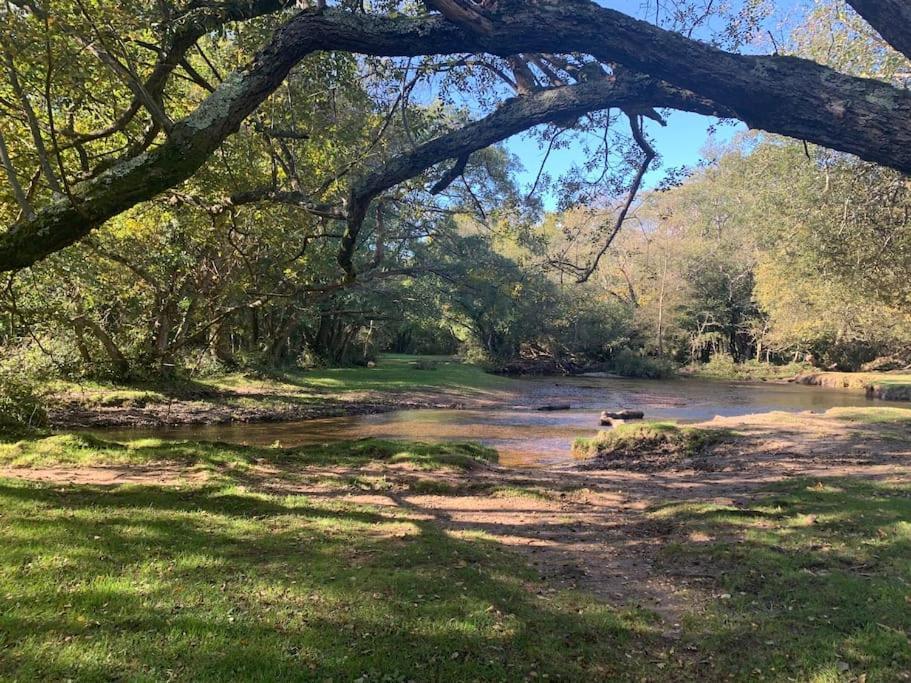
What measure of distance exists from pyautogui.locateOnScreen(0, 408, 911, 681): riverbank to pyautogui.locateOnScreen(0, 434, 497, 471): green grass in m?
0.28

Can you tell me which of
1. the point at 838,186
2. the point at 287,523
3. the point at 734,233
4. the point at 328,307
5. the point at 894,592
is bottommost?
the point at 287,523

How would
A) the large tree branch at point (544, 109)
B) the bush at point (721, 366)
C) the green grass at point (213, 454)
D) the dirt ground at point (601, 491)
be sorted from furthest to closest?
the bush at point (721, 366)
the green grass at point (213, 454)
the dirt ground at point (601, 491)
the large tree branch at point (544, 109)

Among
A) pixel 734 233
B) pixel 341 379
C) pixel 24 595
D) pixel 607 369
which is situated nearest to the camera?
pixel 24 595

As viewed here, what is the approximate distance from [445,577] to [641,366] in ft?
142

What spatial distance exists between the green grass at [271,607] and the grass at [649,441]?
337 inches

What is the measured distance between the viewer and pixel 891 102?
4.22m

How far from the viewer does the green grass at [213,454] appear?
401 inches

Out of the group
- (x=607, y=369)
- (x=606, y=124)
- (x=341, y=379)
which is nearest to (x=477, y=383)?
(x=341, y=379)

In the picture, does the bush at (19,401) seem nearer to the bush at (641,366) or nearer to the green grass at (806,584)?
the green grass at (806,584)

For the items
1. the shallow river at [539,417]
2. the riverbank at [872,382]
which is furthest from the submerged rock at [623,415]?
the riverbank at [872,382]

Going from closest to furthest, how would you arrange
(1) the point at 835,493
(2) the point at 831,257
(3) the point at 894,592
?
(3) the point at 894,592 < (1) the point at 835,493 < (2) the point at 831,257

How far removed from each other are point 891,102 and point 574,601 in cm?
460

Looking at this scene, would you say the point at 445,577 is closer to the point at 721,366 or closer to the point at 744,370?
the point at 744,370

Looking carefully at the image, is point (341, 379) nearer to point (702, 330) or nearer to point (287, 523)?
point (287, 523)
